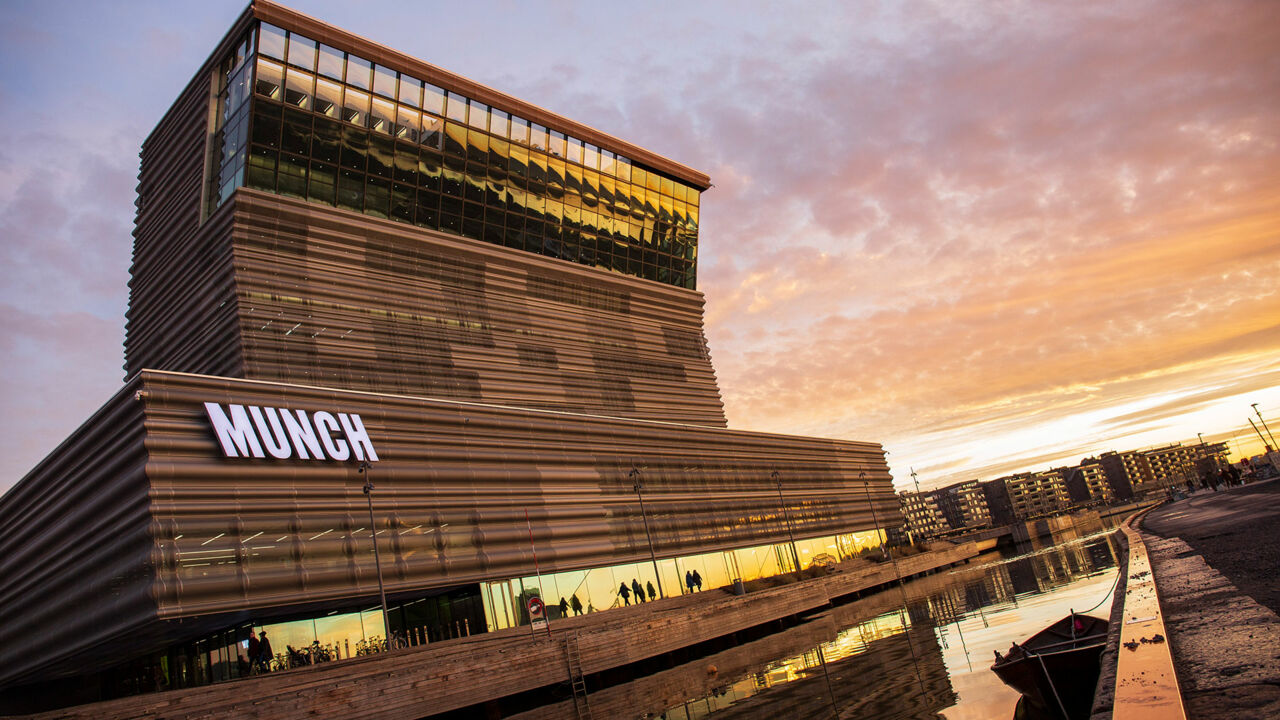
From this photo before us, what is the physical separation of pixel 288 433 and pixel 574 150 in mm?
43317

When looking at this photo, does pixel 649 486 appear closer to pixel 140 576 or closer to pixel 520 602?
pixel 520 602

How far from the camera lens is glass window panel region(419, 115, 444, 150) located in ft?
198

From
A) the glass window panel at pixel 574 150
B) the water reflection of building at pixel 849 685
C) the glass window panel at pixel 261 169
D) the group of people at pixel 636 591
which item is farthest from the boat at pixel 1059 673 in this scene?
the glass window panel at pixel 574 150

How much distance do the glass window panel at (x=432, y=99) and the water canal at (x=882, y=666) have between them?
44.5 metres

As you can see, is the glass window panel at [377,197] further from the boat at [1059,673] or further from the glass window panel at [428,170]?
the boat at [1059,673]

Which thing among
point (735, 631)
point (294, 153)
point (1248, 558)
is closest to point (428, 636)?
point (735, 631)

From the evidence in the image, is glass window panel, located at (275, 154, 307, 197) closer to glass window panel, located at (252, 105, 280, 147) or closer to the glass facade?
the glass facade

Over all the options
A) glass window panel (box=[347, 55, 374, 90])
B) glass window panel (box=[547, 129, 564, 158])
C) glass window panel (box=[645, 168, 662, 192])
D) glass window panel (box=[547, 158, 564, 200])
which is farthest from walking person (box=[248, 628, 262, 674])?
glass window panel (box=[645, 168, 662, 192])

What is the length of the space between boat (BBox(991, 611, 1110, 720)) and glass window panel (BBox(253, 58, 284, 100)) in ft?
177

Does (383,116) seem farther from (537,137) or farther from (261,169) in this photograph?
(537,137)

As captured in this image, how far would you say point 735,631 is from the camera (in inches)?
1752

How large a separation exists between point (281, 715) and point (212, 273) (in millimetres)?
36716

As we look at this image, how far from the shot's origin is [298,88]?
53.5 m

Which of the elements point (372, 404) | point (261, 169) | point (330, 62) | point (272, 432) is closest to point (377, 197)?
point (261, 169)
